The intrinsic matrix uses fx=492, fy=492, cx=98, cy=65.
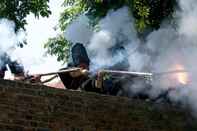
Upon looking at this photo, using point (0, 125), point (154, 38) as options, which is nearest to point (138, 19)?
point (154, 38)

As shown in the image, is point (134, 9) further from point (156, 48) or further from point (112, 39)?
point (112, 39)

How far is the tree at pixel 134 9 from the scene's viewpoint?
1066 centimetres

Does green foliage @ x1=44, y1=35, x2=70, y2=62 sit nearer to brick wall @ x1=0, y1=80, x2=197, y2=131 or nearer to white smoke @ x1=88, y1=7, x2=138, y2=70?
white smoke @ x1=88, y1=7, x2=138, y2=70

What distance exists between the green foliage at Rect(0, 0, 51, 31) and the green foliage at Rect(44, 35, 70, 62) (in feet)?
9.83

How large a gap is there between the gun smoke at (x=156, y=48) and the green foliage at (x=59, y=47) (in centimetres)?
159

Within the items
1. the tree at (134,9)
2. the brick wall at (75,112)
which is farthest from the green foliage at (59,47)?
the brick wall at (75,112)

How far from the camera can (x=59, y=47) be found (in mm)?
14453

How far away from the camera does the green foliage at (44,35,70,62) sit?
14.2m

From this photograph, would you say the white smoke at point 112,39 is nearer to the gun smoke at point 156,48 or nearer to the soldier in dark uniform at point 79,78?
the gun smoke at point 156,48

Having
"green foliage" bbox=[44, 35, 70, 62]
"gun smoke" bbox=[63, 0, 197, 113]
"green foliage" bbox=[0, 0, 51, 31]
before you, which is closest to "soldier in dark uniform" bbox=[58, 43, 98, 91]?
"gun smoke" bbox=[63, 0, 197, 113]

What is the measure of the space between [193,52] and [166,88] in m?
0.96

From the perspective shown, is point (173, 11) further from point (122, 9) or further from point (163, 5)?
point (122, 9)

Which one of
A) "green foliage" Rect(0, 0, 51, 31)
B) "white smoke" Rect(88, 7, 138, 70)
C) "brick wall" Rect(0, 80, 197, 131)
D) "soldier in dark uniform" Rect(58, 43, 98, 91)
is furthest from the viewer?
"white smoke" Rect(88, 7, 138, 70)

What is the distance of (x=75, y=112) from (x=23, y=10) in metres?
4.34
